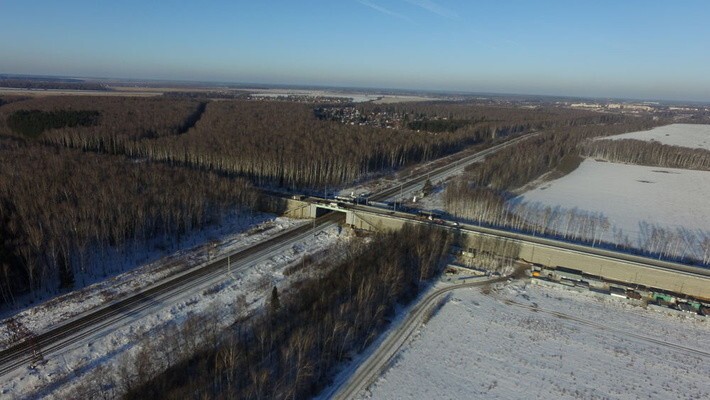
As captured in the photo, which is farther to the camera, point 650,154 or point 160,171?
point 650,154

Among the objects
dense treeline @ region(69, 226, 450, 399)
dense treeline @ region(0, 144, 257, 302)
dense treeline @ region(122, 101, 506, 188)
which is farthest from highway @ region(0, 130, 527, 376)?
dense treeline @ region(122, 101, 506, 188)

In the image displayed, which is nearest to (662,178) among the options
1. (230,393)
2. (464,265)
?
(464,265)

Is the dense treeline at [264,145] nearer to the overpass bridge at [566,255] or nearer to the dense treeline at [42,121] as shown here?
the dense treeline at [42,121]

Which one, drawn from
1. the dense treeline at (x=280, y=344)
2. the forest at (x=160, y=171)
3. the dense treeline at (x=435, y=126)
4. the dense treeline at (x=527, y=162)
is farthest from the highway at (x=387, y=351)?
the dense treeline at (x=435, y=126)

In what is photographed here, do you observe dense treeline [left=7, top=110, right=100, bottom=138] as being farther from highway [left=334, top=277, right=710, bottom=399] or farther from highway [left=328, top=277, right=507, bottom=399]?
highway [left=334, top=277, right=710, bottom=399]

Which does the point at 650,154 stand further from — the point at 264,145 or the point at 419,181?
the point at 264,145

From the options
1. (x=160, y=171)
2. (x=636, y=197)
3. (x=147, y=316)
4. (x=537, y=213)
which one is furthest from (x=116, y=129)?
(x=636, y=197)
